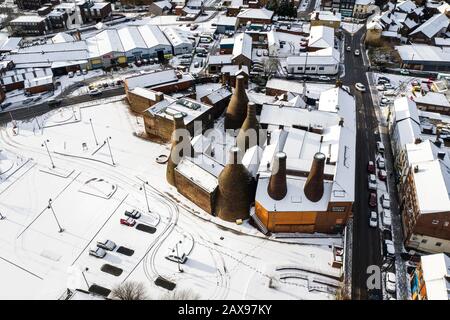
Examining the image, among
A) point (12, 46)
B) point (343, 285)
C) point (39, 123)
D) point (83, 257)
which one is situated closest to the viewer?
point (343, 285)

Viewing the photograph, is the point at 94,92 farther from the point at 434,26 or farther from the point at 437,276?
the point at 434,26

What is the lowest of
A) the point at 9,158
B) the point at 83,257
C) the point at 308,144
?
the point at 83,257

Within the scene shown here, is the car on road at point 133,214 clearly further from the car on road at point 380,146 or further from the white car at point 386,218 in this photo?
the car on road at point 380,146

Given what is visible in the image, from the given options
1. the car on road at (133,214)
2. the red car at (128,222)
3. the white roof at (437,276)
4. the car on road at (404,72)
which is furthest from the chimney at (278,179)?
the car on road at (404,72)

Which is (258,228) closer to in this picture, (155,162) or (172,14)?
(155,162)

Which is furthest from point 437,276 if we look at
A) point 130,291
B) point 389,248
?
point 130,291

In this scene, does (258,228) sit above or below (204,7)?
below

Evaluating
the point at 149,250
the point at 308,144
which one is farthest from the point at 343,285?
the point at 149,250
